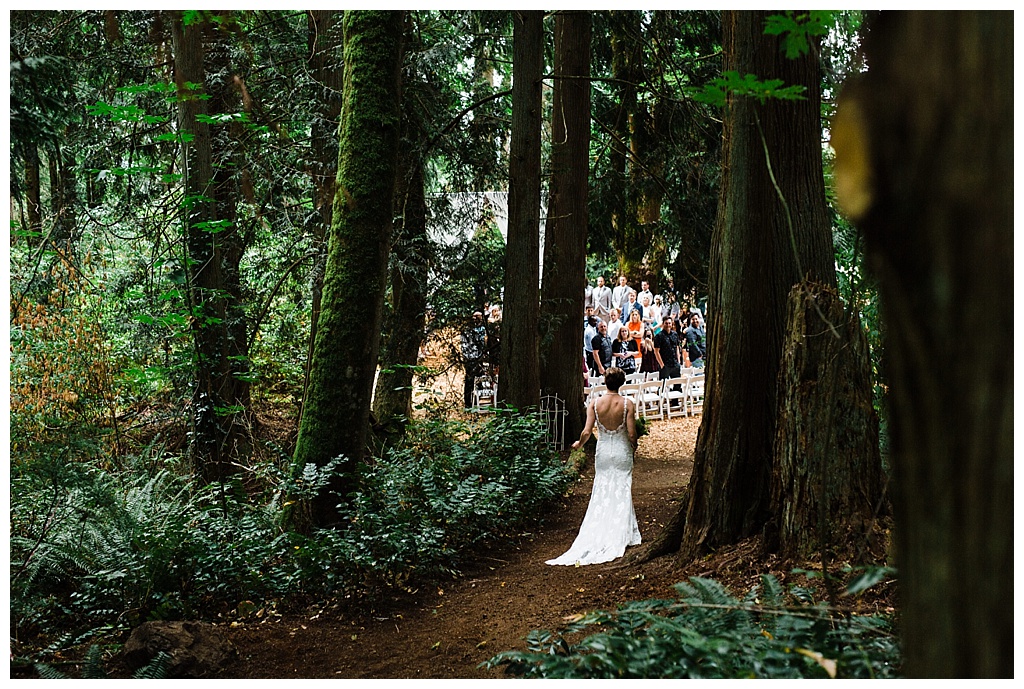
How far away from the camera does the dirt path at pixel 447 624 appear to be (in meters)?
5.44

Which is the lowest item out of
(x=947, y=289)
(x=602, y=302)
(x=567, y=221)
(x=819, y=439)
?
(x=819, y=439)

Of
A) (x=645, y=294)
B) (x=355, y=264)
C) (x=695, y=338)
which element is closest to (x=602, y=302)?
(x=645, y=294)

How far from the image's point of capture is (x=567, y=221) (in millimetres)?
13914

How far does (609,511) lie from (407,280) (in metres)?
5.60

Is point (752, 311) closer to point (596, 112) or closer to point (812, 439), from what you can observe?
point (812, 439)

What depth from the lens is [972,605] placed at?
1400mm

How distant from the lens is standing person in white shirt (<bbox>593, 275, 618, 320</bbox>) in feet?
60.9

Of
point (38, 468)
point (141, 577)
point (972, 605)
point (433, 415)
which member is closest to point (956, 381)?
point (972, 605)

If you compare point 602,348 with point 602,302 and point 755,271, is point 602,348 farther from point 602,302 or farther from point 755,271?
point 755,271

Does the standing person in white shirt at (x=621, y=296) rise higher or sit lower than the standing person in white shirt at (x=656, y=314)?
higher

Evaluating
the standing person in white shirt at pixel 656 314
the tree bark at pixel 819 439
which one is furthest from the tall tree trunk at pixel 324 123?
the standing person in white shirt at pixel 656 314

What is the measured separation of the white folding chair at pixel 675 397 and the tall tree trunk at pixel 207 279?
10.0 metres

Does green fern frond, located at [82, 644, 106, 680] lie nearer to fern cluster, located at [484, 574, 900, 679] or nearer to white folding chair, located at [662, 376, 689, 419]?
fern cluster, located at [484, 574, 900, 679]

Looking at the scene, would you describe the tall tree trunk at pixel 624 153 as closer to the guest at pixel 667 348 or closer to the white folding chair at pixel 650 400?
the guest at pixel 667 348
